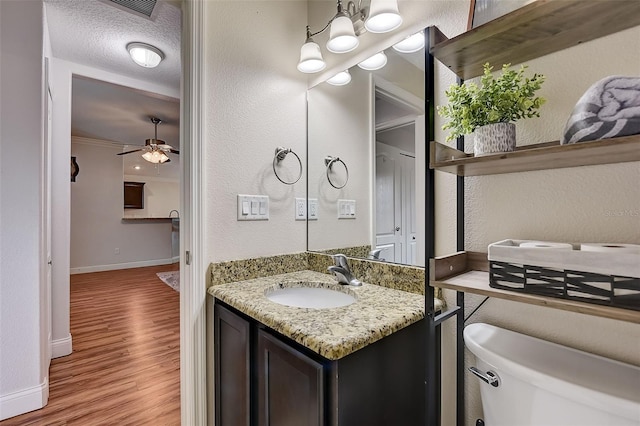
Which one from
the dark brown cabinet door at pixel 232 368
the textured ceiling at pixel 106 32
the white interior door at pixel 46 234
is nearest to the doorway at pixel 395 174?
the dark brown cabinet door at pixel 232 368

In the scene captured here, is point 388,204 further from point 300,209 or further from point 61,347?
point 61,347

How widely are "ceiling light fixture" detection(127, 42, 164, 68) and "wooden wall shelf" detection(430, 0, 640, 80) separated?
2254 millimetres

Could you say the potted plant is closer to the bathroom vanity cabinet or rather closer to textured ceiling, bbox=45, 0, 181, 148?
the bathroom vanity cabinet

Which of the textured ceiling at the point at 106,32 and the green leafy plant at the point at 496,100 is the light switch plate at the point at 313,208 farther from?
the textured ceiling at the point at 106,32

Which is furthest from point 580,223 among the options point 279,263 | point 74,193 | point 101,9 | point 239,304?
point 74,193

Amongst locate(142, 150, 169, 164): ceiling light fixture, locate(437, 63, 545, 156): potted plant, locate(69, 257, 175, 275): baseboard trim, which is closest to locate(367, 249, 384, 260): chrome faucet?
locate(437, 63, 545, 156): potted plant

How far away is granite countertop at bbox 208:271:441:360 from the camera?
74cm

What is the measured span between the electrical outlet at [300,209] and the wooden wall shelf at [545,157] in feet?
2.91

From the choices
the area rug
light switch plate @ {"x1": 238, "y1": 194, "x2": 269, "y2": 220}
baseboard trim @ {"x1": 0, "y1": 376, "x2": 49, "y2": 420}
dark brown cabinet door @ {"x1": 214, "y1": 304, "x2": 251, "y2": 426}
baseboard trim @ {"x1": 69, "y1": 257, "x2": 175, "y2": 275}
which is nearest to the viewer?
dark brown cabinet door @ {"x1": 214, "y1": 304, "x2": 251, "y2": 426}

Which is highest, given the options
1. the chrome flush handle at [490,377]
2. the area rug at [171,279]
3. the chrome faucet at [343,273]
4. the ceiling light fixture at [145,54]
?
the ceiling light fixture at [145,54]

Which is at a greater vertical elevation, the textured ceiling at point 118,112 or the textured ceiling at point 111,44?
the textured ceiling at point 118,112

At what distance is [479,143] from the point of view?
30.7 inches

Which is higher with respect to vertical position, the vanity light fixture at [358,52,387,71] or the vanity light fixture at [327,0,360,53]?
the vanity light fixture at [327,0,360,53]

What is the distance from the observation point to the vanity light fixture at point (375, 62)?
132cm
